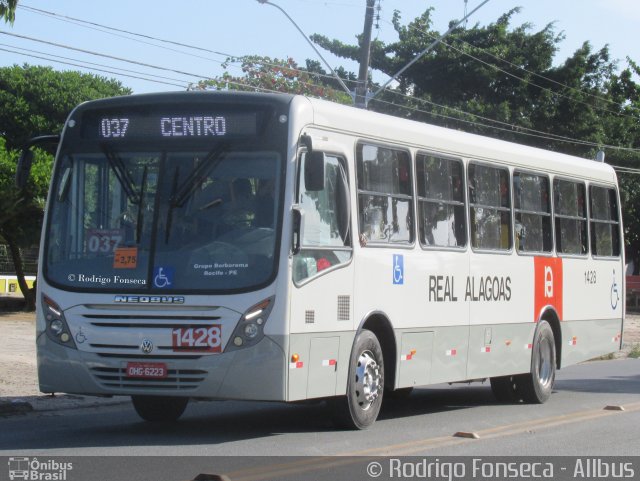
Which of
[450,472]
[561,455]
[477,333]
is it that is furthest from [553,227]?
[450,472]

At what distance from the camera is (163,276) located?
10523 mm

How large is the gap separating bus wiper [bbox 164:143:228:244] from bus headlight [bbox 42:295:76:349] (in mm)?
1275

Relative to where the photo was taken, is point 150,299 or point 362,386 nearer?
point 150,299

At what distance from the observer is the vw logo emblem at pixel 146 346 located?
10375mm

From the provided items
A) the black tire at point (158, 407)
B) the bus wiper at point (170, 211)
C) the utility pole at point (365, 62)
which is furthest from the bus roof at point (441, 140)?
the utility pole at point (365, 62)

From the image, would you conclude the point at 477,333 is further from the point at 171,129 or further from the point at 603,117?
the point at 603,117

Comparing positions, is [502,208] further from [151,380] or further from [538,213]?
[151,380]

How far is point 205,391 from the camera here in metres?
10.3

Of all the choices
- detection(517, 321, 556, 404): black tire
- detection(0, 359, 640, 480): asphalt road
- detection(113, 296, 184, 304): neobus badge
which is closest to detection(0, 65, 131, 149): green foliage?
detection(517, 321, 556, 404): black tire

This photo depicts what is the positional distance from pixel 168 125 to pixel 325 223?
1.69 metres

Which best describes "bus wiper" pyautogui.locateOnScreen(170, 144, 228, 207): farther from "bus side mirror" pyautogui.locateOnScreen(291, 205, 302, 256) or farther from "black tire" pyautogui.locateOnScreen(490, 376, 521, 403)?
"black tire" pyautogui.locateOnScreen(490, 376, 521, 403)

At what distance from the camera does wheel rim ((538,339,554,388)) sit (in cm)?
1555

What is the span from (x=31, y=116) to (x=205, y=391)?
111 feet

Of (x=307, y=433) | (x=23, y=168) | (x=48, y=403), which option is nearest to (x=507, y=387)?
(x=307, y=433)
